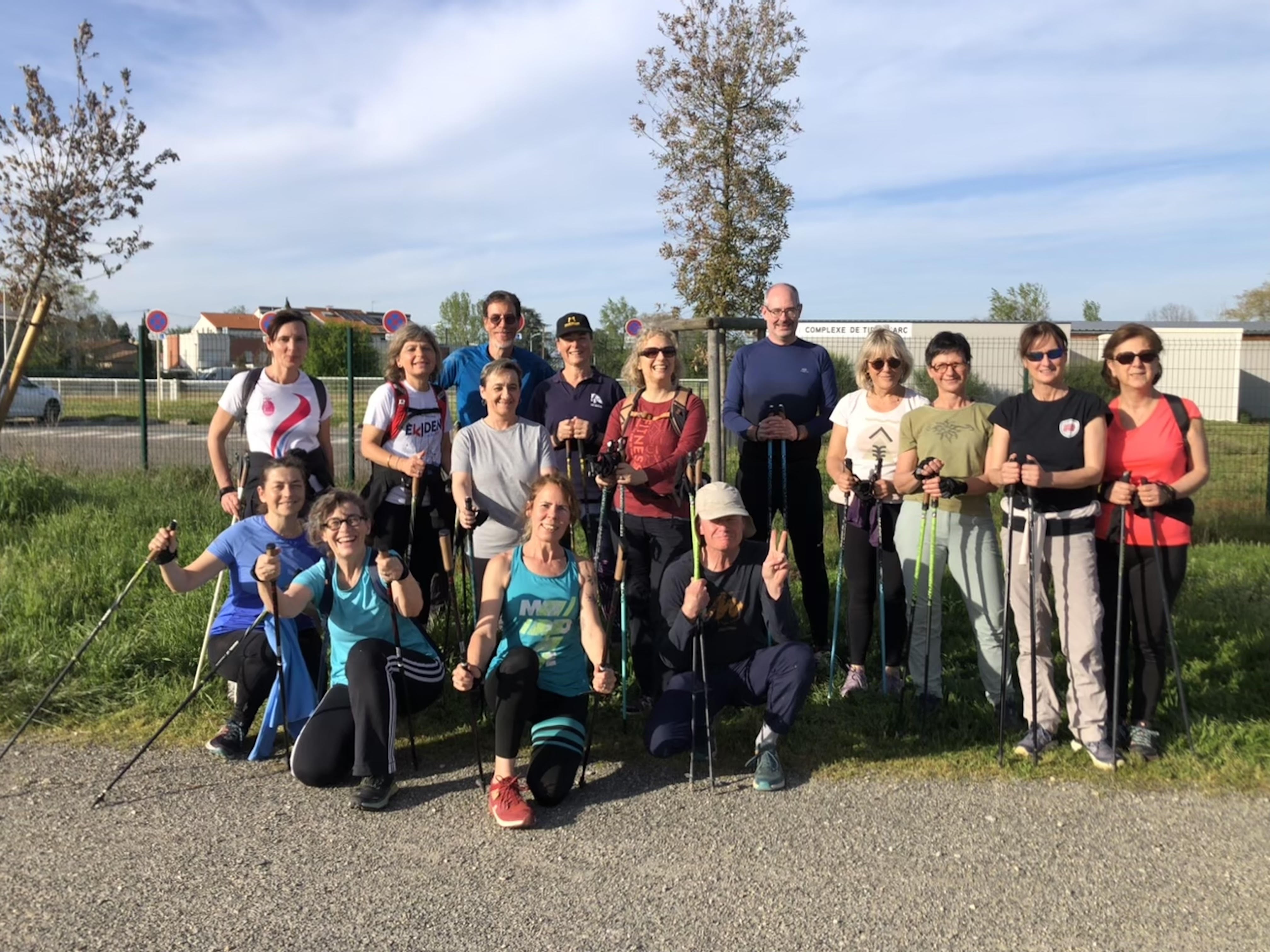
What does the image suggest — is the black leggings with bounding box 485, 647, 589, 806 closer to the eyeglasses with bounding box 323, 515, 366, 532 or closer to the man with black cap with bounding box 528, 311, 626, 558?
the eyeglasses with bounding box 323, 515, 366, 532

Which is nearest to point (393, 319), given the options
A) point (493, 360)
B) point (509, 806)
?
point (493, 360)

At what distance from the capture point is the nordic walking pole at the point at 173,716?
4175 millimetres

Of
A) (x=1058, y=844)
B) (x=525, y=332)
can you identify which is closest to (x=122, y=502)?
(x=1058, y=844)

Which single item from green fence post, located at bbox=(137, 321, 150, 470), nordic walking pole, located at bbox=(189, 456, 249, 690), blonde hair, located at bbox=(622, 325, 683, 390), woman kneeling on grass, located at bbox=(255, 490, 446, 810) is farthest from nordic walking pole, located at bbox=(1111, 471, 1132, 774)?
green fence post, located at bbox=(137, 321, 150, 470)

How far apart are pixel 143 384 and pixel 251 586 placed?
7.83m

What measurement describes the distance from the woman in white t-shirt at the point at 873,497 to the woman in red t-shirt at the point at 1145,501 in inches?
36.8

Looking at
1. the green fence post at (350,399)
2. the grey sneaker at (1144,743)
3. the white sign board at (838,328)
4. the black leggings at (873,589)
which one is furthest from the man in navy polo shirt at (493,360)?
the white sign board at (838,328)

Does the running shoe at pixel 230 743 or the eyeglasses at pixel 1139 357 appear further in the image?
the running shoe at pixel 230 743

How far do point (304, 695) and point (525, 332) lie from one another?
46.3ft

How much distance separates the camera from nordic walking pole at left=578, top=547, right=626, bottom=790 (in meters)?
4.22

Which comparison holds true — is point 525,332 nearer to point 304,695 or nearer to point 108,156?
point 108,156

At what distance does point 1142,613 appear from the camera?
440cm

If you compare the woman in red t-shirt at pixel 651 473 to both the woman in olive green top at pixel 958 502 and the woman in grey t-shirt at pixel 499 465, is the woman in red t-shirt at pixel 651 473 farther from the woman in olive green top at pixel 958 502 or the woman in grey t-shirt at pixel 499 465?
the woman in olive green top at pixel 958 502

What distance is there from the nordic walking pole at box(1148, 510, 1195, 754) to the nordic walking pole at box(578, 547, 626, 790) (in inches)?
90.4
